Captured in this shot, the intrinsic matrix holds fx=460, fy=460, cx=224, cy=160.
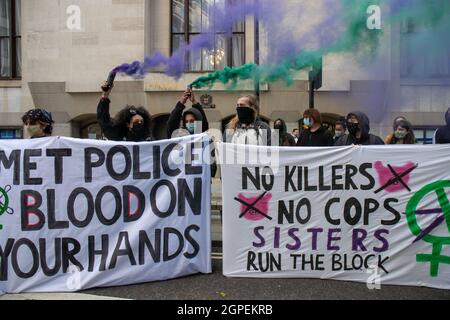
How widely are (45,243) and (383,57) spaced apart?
8561 millimetres

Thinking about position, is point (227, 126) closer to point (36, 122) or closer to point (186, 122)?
point (186, 122)

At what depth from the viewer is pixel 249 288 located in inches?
158

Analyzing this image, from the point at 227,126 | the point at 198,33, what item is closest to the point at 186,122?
the point at 227,126

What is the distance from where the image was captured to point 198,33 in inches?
546

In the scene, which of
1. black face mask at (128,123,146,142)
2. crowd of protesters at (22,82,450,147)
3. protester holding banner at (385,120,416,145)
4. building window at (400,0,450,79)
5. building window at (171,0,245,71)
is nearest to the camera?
crowd of protesters at (22,82,450,147)

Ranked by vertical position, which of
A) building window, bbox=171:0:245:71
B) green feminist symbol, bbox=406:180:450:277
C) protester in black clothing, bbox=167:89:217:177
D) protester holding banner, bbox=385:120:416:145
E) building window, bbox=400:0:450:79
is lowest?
green feminist symbol, bbox=406:180:450:277

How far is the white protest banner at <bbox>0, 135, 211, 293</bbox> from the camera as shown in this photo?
13.3 feet

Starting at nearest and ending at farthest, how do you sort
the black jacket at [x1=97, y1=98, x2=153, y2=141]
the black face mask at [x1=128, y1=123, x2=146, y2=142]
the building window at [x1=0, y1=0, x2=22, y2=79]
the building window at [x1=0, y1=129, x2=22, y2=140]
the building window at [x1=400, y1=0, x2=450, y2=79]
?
1. the black face mask at [x1=128, y1=123, x2=146, y2=142]
2. the black jacket at [x1=97, y1=98, x2=153, y2=141]
3. the building window at [x1=400, y1=0, x2=450, y2=79]
4. the building window at [x1=0, y1=129, x2=22, y2=140]
5. the building window at [x1=0, y1=0, x2=22, y2=79]

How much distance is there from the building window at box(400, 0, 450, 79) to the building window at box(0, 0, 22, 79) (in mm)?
11844

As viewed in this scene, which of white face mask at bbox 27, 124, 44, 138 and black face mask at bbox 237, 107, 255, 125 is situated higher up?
black face mask at bbox 237, 107, 255, 125

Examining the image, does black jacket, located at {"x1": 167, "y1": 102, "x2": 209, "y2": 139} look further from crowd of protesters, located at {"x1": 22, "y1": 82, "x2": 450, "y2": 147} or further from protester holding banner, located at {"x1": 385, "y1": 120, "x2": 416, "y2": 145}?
protester holding banner, located at {"x1": 385, "y1": 120, "x2": 416, "y2": 145}

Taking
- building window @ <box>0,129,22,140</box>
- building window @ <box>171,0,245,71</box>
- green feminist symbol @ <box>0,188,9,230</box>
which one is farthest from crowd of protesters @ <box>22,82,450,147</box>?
building window @ <box>0,129,22,140</box>

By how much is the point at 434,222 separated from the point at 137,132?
3.13 metres

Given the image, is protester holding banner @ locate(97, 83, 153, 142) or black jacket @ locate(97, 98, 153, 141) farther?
black jacket @ locate(97, 98, 153, 141)
